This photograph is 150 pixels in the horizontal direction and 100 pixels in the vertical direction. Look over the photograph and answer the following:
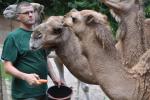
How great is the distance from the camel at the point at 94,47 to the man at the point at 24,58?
60cm

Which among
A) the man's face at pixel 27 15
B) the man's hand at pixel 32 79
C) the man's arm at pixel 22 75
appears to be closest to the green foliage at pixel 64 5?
the man's face at pixel 27 15

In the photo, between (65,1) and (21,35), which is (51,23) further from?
(65,1)

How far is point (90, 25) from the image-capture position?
4738 mm

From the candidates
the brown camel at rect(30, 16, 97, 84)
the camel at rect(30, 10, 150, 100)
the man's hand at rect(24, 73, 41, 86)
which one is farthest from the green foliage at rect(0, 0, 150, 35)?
the camel at rect(30, 10, 150, 100)

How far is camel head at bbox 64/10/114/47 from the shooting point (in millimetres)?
4664

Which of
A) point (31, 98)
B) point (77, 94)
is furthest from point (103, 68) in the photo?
point (77, 94)

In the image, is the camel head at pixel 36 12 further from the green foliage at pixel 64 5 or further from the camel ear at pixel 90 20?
the green foliage at pixel 64 5

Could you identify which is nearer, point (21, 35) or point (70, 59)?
point (70, 59)

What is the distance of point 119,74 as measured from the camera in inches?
193

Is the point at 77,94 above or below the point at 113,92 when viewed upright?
below

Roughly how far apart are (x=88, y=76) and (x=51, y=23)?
92 cm

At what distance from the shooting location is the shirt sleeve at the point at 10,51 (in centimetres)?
540

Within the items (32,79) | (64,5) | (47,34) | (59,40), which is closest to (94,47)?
(59,40)

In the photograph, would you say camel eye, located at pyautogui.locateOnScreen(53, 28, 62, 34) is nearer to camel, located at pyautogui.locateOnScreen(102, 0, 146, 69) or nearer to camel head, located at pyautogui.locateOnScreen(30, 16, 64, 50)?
camel head, located at pyautogui.locateOnScreen(30, 16, 64, 50)
